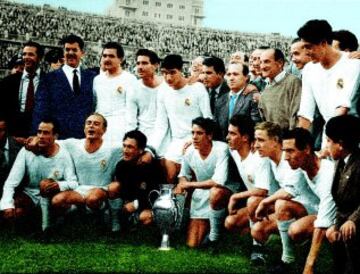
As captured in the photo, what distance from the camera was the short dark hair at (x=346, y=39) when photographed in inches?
274

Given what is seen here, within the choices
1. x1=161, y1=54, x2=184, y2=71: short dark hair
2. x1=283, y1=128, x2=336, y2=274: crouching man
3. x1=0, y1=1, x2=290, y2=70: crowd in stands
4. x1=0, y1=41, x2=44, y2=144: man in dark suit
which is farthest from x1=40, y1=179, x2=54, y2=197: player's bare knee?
x1=0, y1=1, x2=290, y2=70: crowd in stands

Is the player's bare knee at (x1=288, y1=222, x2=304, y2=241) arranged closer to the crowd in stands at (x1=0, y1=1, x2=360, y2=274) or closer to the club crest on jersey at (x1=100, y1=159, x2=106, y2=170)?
the crowd in stands at (x1=0, y1=1, x2=360, y2=274)

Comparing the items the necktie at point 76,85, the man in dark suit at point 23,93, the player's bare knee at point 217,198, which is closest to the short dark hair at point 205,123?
the player's bare knee at point 217,198

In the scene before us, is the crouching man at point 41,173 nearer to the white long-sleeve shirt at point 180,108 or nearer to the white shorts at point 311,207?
the white long-sleeve shirt at point 180,108

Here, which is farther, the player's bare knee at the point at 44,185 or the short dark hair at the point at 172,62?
the short dark hair at the point at 172,62

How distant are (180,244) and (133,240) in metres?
0.53

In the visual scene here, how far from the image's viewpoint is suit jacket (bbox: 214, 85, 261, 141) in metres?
6.95

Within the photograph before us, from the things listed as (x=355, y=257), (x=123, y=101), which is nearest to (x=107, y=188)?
(x=123, y=101)

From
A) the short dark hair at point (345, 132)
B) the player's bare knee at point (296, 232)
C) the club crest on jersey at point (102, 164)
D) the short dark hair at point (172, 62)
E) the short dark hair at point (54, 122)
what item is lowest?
the player's bare knee at point (296, 232)

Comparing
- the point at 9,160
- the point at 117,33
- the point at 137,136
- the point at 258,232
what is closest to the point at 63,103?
the point at 9,160

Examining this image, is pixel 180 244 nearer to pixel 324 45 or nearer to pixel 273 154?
pixel 273 154

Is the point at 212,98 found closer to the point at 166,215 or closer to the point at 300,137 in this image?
the point at 166,215

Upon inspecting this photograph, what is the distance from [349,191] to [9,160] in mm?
4269

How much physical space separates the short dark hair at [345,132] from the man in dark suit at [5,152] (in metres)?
4.04
